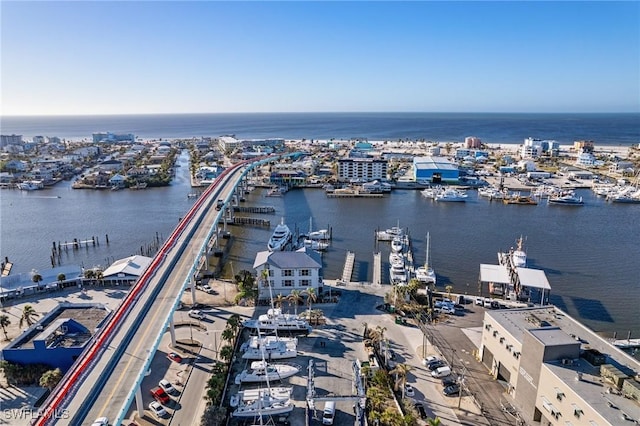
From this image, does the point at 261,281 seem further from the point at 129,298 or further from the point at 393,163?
the point at 393,163

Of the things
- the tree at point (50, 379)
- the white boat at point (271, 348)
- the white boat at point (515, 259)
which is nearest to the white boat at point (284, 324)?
the white boat at point (271, 348)

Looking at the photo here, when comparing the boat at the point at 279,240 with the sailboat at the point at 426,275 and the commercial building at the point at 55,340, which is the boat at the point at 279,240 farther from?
the commercial building at the point at 55,340

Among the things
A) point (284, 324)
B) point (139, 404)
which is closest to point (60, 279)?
point (139, 404)

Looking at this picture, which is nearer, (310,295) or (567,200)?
(310,295)

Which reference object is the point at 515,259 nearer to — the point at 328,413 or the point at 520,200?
the point at 328,413

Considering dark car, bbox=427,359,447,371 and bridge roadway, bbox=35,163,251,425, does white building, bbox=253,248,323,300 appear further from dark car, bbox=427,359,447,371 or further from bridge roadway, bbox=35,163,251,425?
dark car, bbox=427,359,447,371
